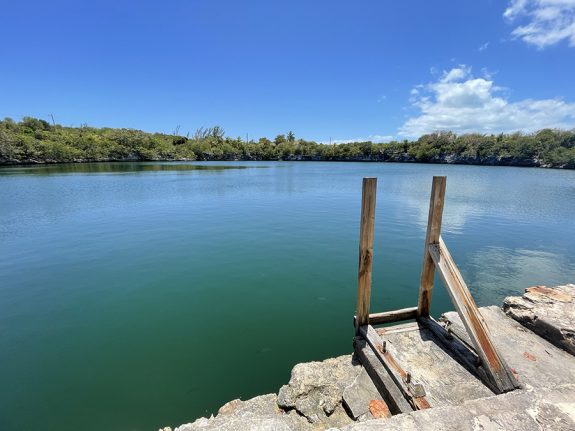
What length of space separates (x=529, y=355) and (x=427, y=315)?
64.4 inches

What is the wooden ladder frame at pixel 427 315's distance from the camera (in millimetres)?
3891

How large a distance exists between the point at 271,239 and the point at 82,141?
337 ft

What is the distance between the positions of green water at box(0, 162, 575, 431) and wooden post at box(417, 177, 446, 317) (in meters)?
1.88

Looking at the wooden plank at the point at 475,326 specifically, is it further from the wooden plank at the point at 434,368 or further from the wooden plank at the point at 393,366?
the wooden plank at the point at 393,366

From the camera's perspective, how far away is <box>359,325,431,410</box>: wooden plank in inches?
146

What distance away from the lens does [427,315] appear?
5734mm

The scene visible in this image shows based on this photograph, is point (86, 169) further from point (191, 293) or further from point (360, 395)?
point (360, 395)

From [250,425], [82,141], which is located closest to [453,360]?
[250,425]

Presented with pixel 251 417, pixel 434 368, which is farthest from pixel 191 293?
pixel 434 368

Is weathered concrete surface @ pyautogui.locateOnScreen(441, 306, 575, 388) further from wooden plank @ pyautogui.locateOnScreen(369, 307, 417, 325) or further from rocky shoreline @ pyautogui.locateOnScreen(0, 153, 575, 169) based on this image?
rocky shoreline @ pyautogui.locateOnScreen(0, 153, 575, 169)

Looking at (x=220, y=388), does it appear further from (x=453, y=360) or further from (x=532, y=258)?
(x=532, y=258)

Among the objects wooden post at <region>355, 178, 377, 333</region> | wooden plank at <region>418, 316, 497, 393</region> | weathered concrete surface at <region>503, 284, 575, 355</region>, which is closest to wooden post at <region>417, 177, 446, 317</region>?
wooden plank at <region>418, 316, 497, 393</region>

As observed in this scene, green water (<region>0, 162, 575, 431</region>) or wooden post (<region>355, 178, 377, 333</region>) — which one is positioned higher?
wooden post (<region>355, 178, 377, 333</region>)

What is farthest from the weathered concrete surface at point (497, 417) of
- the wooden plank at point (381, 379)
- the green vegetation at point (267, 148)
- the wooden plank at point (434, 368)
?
the green vegetation at point (267, 148)
